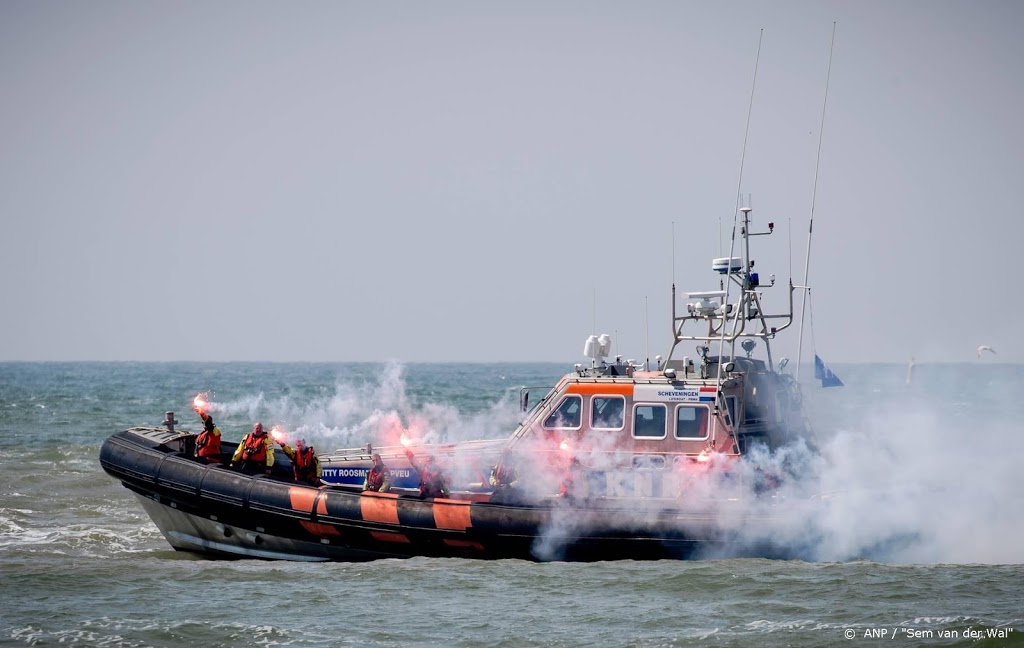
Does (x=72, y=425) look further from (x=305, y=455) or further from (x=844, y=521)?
(x=844, y=521)

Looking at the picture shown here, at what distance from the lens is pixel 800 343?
667 inches

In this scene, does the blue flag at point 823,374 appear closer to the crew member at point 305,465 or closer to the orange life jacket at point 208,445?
the crew member at point 305,465

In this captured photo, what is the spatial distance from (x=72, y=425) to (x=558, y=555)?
30.9 meters

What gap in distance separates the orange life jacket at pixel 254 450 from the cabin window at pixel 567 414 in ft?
14.3

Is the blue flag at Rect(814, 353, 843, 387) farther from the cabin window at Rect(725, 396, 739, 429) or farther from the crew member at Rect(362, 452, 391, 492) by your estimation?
the crew member at Rect(362, 452, 391, 492)

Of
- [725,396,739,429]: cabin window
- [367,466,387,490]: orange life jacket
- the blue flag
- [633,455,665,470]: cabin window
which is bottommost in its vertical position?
[367,466,387,490]: orange life jacket

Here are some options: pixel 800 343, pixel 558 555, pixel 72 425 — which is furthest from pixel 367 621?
pixel 72 425

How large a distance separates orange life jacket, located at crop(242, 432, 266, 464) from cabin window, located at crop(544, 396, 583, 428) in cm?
437

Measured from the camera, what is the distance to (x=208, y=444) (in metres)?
17.5

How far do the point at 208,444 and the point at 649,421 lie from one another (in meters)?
6.81

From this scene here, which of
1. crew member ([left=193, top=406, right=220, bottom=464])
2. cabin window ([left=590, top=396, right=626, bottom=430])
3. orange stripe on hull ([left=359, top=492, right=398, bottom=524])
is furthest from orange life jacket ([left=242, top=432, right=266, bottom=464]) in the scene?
cabin window ([left=590, top=396, right=626, bottom=430])

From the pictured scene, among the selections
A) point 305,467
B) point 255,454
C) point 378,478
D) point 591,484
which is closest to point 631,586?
point 591,484

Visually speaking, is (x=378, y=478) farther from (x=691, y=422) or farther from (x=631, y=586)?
(x=691, y=422)

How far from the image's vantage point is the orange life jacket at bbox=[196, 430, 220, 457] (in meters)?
17.5
